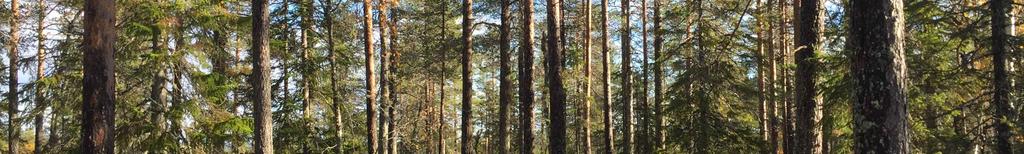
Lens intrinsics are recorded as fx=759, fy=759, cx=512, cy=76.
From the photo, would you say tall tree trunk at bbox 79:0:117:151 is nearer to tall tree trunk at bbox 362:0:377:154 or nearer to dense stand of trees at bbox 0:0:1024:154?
dense stand of trees at bbox 0:0:1024:154

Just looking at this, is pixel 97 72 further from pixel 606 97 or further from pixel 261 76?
pixel 606 97

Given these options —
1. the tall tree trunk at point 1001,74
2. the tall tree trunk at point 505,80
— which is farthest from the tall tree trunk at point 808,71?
the tall tree trunk at point 505,80

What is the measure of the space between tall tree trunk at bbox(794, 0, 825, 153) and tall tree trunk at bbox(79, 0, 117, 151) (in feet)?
30.8

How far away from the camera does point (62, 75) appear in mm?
12859

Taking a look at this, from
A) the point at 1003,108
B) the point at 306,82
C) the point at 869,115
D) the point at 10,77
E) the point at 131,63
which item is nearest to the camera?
the point at 869,115

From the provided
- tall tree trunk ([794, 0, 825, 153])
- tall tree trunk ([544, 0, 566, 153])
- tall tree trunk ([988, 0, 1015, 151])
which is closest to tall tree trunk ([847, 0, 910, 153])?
tall tree trunk ([794, 0, 825, 153])

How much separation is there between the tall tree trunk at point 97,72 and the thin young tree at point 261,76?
6.48 ft

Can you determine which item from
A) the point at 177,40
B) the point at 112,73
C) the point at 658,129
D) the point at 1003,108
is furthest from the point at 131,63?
the point at 1003,108

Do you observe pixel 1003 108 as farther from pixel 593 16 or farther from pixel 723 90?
pixel 593 16

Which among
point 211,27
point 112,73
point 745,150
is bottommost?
point 745,150

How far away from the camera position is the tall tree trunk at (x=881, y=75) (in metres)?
5.82

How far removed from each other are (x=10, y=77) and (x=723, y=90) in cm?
1961

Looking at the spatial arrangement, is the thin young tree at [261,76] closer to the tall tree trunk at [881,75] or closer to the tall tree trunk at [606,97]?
the tall tree trunk at [881,75]

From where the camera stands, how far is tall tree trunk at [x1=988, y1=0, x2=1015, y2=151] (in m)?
10.3
